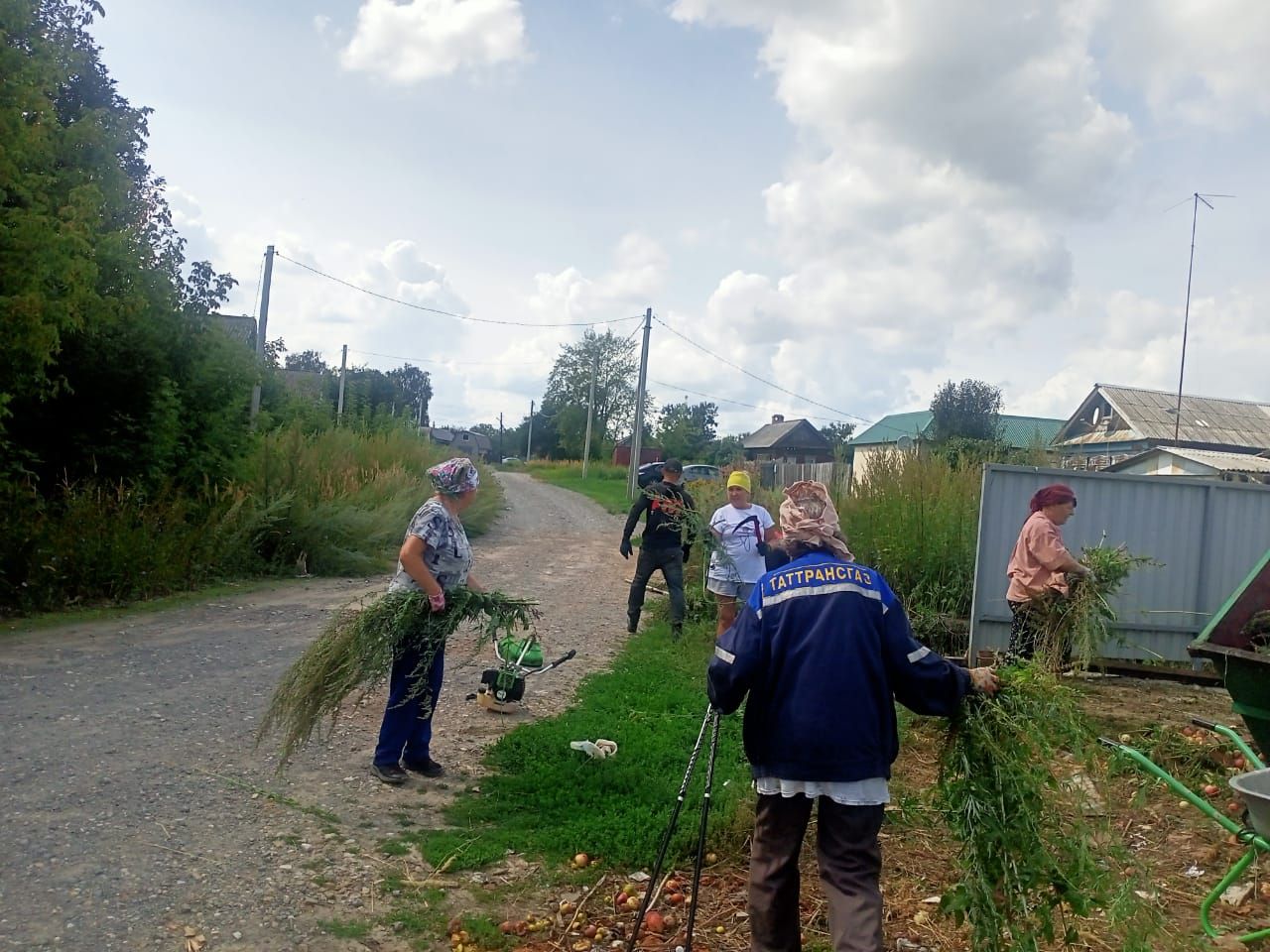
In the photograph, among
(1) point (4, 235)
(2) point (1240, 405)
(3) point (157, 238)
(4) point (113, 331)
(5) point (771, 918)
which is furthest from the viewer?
(2) point (1240, 405)

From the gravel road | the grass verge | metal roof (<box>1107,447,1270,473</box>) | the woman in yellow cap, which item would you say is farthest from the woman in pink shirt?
the grass verge

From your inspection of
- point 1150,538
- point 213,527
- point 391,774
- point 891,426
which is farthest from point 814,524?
point 891,426

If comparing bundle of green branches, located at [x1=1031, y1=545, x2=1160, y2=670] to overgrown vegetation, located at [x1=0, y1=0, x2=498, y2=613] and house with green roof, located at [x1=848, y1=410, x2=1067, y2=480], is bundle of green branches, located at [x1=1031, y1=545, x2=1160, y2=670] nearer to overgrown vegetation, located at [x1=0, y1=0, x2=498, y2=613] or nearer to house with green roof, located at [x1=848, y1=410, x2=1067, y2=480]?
house with green roof, located at [x1=848, y1=410, x2=1067, y2=480]

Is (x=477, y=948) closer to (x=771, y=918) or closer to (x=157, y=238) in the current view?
(x=771, y=918)

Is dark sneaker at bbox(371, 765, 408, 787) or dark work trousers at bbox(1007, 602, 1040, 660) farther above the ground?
dark work trousers at bbox(1007, 602, 1040, 660)

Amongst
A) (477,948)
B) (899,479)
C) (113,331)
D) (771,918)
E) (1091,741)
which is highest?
(113,331)

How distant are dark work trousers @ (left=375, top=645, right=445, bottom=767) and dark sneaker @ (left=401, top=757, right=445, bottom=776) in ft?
0.06

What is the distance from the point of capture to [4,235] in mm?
9320

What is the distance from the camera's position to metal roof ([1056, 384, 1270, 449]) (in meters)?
35.6

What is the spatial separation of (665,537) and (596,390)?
69.7m

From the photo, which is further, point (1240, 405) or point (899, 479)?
point (1240, 405)

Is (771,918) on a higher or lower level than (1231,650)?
lower

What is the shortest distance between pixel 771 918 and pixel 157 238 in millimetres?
13372

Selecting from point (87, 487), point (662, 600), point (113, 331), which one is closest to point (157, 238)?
point (113, 331)
